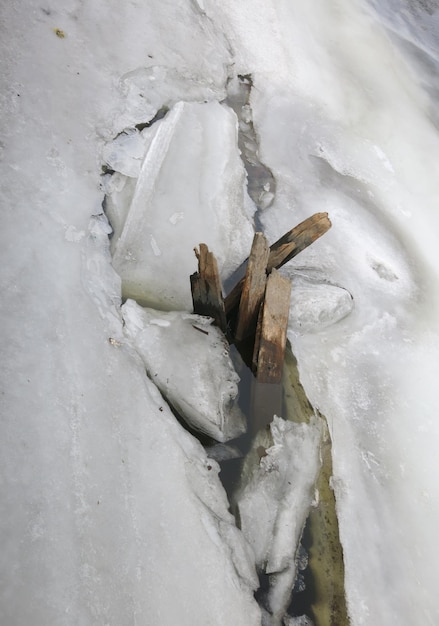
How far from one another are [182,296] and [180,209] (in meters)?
0.56

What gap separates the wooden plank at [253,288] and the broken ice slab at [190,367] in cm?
15

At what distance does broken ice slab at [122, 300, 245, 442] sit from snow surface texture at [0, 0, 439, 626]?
3.8 inches

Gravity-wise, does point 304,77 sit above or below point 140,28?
above

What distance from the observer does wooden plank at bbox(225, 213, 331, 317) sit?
7.93ft

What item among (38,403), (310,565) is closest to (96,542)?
(38,403)

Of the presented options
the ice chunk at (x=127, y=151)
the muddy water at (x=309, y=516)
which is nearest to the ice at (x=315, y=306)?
the muddy water at (x=309, y=516)

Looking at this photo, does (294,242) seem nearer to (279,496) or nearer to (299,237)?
(299,237)

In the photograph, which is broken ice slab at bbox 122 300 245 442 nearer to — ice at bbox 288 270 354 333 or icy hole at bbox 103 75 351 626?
icy hole at bbox 103 75 351 626

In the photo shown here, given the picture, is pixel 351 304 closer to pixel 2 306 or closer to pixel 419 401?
pixel 419 401

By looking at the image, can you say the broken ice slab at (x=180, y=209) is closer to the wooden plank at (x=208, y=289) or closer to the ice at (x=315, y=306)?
the wooden plank at (x=208, y=289)

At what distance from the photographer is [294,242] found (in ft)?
8.12

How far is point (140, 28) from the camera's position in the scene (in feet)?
11.9

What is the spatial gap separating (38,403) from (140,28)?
9.93 feet

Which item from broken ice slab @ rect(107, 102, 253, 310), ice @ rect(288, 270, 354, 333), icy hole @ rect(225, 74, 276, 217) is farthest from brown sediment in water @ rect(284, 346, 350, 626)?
icy hole @ rect(225, 74, 276, 217)
